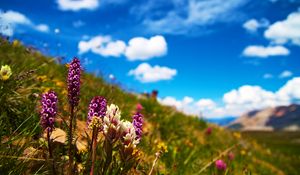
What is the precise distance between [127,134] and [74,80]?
601 millimetres

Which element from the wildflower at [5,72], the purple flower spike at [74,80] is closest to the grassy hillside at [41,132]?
the wildflower at [5,72]

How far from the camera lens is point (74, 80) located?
3262 mm

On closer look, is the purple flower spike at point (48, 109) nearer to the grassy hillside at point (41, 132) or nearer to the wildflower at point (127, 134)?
the grassy hillside at point (41, 132)

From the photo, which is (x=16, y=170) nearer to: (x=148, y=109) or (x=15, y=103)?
(x=15, y=103)

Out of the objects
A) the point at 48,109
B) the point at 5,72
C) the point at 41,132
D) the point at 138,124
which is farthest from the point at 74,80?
the point at 5,72

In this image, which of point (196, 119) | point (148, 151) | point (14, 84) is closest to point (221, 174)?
point (148, 151)

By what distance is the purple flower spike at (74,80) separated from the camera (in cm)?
325

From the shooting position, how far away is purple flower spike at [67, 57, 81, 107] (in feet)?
10.7

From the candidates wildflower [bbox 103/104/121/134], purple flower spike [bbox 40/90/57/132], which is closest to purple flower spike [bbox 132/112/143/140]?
wildflower [bbox 103/104/121/134]

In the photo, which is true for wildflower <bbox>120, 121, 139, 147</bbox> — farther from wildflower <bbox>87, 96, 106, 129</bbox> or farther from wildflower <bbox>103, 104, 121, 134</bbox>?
wildflower <bbox>87, 96, 106, 129</bbox>

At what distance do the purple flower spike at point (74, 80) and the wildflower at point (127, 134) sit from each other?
0.46 metres

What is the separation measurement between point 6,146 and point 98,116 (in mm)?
1408

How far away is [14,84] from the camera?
6.18 metres

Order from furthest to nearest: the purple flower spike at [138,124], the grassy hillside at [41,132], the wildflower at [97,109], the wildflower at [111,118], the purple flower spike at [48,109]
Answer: the grassy hillside at [41,132] < the purple flower spike at [138,124] < the purple flower spike at [48,109] < the wildflower at [97,109] < the wildflower at [111,118]
